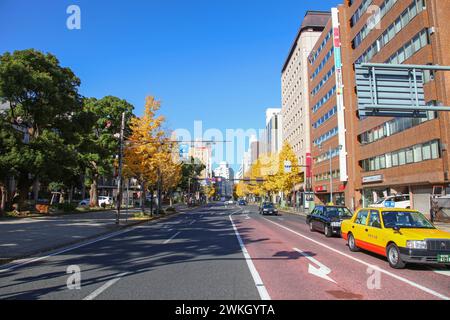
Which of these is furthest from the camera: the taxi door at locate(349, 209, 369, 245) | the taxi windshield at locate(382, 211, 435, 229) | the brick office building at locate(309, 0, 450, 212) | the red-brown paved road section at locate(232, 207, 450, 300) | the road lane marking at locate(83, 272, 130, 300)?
the brick office building at locate(309, 0, 450, 212)

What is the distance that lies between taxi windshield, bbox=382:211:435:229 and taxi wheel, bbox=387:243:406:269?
33.6 inches

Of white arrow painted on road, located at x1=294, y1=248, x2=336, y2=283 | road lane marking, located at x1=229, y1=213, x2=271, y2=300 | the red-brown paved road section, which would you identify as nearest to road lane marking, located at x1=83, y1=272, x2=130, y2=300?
road lane marking, located at x1=229, y1=213, x2=271, y2=300

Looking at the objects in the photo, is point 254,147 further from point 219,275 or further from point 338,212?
point 219,275

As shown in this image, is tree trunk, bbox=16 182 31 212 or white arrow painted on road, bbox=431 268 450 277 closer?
white arrow painted on road, bbox=431 268 450 277

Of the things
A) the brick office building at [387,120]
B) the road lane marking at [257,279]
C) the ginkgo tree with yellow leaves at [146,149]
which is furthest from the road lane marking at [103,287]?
the brick office building at [387,120]

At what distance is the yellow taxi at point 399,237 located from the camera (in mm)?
9078

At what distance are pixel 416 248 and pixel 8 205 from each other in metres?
32.5

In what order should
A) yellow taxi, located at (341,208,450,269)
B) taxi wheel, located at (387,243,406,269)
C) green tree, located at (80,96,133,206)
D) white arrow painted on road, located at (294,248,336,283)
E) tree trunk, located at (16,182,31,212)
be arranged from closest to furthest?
white arrow painted on road, located at (294,248,336,283) → yellow taxi, located at (341,208,450,269) → taxi wheel, located at (387,243,406,269) → tree trunk, located at (16,182,31,212) → green tree, located at (80,96,133,206)

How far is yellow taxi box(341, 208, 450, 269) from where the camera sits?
908 centimetres

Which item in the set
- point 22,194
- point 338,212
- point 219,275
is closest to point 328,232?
point 338,212

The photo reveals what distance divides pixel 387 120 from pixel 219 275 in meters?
35.4

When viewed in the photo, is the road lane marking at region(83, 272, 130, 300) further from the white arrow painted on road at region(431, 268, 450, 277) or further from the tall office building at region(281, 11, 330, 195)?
the tall office building at region(281, 11, 330, 195)
